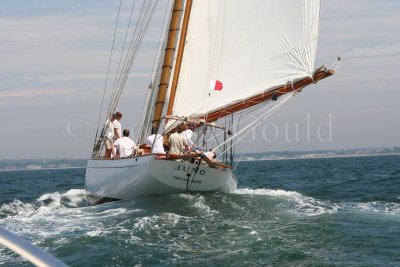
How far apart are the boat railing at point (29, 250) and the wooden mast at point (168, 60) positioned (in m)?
16.6

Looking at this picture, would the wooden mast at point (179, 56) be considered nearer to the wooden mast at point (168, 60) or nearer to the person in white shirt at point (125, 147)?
the wooden mast at point (168, 60)

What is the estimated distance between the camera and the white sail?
1727cm

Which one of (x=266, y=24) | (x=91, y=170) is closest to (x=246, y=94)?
(x=266, y=24)

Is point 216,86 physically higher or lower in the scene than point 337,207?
higher

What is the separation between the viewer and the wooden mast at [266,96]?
17000 millimetres

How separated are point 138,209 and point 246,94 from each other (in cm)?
551

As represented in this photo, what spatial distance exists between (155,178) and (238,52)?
16.5 ft

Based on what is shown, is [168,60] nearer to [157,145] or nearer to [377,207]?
[157,145]

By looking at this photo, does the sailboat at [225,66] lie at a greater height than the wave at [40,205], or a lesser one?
greater

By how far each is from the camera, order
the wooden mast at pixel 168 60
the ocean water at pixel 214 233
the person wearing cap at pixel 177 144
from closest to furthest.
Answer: the ocean water at pixel 214 233 < the person wearing cap at pixel 177 144 < the wooden mast at pixel 168 60

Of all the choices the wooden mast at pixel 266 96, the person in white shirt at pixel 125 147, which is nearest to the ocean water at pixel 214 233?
the person in white shirt at pixel 125 147

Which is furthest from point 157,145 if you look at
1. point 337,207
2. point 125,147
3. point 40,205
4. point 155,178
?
point 40,205

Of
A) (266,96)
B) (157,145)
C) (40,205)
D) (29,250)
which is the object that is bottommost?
(29,250)

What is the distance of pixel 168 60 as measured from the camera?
18.1 metres
